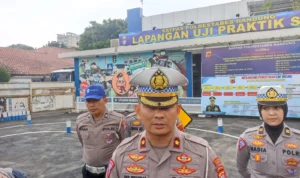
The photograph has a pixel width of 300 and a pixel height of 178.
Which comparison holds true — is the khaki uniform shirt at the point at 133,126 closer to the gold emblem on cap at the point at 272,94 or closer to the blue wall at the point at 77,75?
the gold emblem on cap at the point at 272,94

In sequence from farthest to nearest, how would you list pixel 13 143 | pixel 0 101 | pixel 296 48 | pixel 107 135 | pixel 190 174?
pixel 0 101
pixel 296 48
pixel 13 143
pixel 107 135
pixel 190 174

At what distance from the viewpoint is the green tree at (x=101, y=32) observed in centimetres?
4000

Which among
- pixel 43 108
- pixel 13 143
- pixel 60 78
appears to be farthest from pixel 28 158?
pixel 60 78

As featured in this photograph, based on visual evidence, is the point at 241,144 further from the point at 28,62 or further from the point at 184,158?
the point at 28,62

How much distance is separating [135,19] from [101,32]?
518 inches

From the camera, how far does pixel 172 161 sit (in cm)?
186

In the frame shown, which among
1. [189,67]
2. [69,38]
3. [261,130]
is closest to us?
[261,130]

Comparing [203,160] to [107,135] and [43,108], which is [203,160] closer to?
[107,135]

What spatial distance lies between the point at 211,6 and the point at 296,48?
15734 mm

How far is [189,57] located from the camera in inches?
640

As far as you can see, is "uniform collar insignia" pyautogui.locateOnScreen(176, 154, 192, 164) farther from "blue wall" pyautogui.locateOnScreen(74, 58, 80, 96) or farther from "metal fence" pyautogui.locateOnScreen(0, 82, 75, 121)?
"blue wall" pyautogui.locateOnScreen(74, 58, 80, 96)

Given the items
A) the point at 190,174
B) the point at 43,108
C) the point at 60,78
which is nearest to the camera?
the point at 190,174

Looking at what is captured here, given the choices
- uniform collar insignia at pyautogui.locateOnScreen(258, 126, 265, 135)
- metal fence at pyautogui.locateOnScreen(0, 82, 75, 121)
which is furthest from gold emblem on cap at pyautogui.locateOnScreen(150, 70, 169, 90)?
metal fence at pyautogui.locateOnScreen(0, 82, 75, 121)

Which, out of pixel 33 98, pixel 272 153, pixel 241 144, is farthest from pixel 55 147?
pixel 33 98
